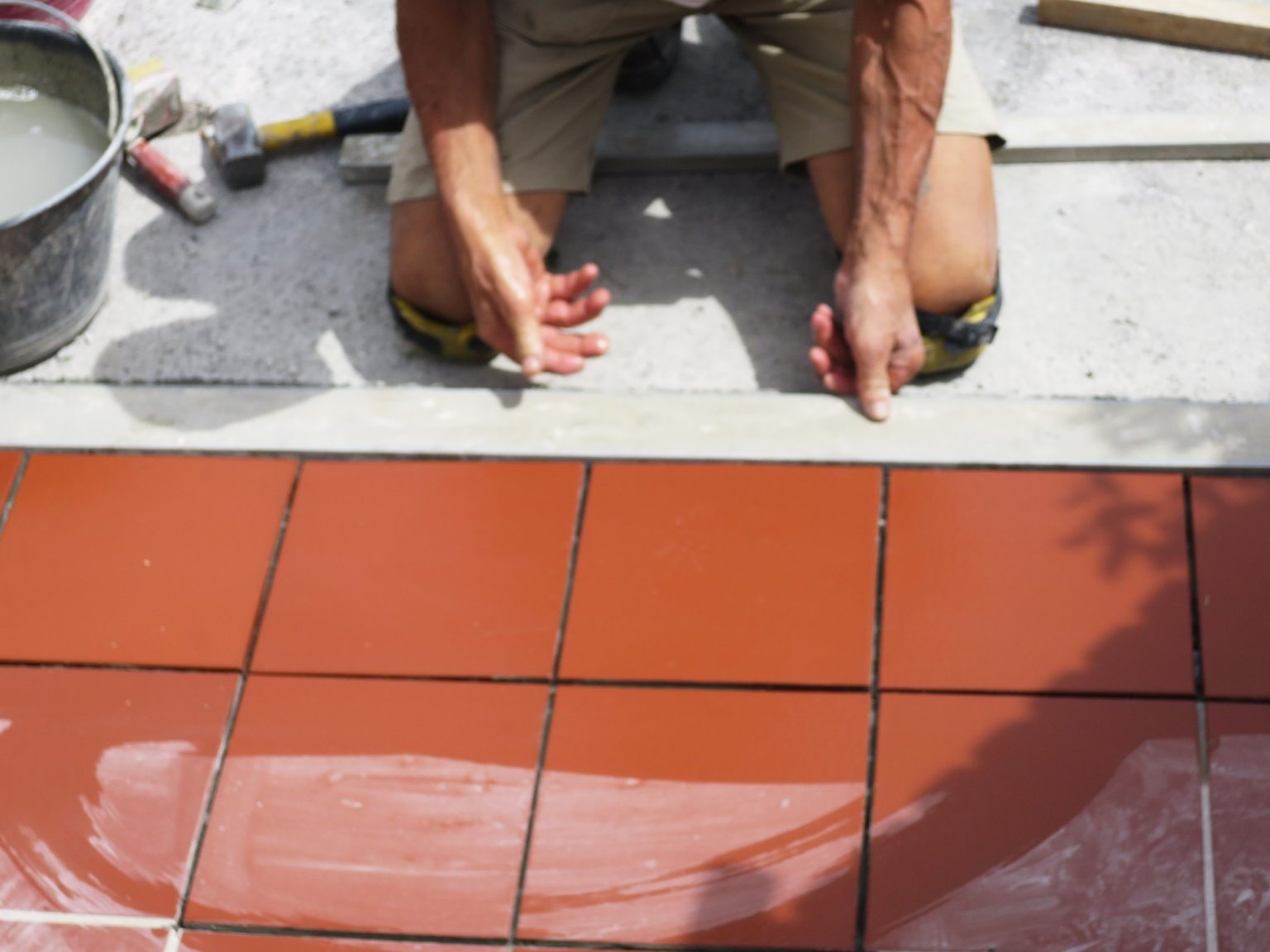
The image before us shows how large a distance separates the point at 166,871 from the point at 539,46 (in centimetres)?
171

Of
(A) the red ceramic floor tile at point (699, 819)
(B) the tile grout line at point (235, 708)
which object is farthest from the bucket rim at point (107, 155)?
(A) the red ceramic floor tile at point (699, 819)

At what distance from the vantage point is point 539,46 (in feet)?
10.0

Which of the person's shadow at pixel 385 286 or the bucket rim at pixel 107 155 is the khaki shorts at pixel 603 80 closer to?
the person's shadow at pixel 385 286

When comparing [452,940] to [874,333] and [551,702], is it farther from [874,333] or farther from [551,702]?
[874,333]

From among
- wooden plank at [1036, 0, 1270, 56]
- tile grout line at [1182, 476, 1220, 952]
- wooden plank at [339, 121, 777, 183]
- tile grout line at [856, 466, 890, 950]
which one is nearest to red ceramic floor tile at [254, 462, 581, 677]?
tile grout line at [856, 466, 890, 950]

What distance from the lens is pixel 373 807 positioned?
2514 mm

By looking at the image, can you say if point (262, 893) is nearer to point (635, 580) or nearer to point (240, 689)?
point (240, 689)

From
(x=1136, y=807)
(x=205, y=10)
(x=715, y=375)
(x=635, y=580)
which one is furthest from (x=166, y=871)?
(x=205, y=10)

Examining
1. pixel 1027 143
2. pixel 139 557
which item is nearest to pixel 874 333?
pixel 1027 143

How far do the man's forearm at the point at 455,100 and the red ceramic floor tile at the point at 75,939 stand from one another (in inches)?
54.0

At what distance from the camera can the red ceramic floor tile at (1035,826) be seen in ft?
7.56

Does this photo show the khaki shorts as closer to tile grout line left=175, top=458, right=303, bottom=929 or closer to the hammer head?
the hammer head

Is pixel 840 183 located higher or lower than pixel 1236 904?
higher

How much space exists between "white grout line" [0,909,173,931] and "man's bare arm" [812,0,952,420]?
1525mm
